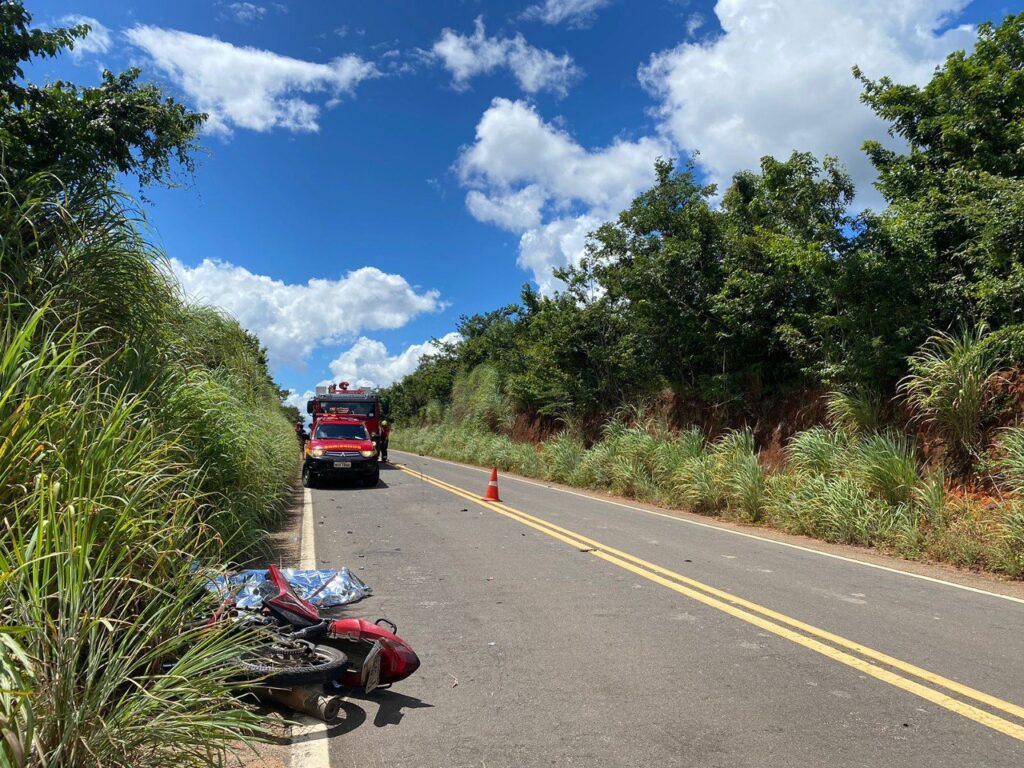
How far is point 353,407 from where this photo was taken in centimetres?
2709

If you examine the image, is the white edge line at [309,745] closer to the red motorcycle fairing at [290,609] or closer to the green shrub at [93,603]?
the green shrub at [93,603]

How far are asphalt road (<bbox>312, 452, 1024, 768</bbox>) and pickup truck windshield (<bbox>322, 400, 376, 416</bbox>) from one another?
Answer: 1820 centimetres

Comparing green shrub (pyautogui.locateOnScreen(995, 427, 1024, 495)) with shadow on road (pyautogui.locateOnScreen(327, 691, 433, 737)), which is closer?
shadow on road (pyautogui.locateOnScreen(327, 691, 433, 737))

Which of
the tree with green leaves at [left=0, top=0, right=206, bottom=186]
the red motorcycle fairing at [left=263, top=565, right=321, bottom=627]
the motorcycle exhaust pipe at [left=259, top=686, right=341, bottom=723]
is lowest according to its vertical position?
the motorcycle exhaust pipe at [left=259, top=686, right=341, bottom=723]

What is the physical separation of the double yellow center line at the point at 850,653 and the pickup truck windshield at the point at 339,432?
12.1 metres

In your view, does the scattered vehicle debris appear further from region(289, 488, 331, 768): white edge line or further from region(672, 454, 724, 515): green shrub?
region(672, 454, 724, 515): green shrub

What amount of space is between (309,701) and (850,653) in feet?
12.8

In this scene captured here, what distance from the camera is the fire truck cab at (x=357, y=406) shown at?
1048 inches

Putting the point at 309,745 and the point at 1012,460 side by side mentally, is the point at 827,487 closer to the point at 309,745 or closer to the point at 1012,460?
the point at 1012,460

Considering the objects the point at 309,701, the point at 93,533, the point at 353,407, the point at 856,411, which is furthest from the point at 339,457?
the point at 93,533

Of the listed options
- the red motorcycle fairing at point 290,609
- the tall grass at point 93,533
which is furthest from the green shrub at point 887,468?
the tall grass at point 93,533

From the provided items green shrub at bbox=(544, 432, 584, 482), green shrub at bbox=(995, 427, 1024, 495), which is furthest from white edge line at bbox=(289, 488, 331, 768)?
green shrub at bbox=(544, 432, 584, 482)

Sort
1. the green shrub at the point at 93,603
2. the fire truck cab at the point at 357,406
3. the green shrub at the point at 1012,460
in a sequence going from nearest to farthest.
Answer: the green shrub at the point at 93,603
the green shrub at the point at 1012,460
the fire truck cab at the point at 357,406

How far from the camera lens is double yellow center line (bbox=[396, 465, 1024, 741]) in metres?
3.93
